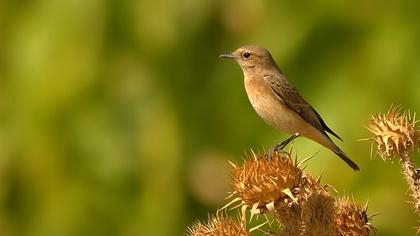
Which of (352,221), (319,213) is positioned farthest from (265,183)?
(352,221)

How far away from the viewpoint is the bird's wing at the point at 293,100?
22.6 feet

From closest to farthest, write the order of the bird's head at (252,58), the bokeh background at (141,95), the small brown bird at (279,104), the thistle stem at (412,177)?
the thistle stem at (412,177)
the small brown bird at (279,104)
the bird's head at (252,58)
the bokeh background at (141,95)

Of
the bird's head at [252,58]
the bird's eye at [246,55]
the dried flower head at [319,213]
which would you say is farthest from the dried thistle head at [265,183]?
the bird's eye at [246,55]

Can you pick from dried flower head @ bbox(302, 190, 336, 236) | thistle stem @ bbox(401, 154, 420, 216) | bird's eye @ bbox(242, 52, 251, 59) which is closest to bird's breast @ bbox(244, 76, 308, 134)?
bird's eye @ bbox(242, 52, 251, 59)

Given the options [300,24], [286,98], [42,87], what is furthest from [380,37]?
[42,87]

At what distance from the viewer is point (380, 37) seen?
8.12 meters

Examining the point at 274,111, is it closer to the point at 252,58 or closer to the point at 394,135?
the point at 252,58

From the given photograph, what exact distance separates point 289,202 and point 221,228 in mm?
278

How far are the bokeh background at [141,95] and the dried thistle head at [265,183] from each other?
12.9 feet

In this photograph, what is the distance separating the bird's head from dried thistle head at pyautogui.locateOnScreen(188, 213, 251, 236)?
9.91ft

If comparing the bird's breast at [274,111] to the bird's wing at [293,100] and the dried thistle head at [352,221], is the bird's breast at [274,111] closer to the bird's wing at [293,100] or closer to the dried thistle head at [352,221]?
the bird's wing at [293,100]

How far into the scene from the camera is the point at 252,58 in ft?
24.1

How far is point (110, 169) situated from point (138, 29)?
110 centimetres

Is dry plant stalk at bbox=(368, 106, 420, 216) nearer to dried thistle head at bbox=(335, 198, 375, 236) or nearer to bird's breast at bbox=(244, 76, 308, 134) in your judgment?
dried thistle head at bbox=(335, 198, 375, 236)
